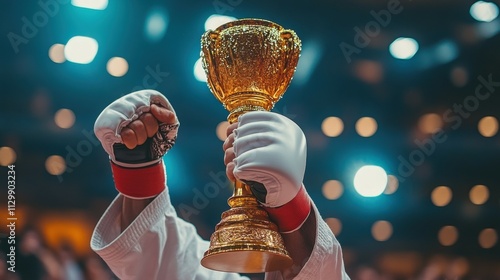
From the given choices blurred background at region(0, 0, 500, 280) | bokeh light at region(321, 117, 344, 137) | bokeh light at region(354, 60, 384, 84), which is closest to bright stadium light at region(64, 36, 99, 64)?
blurred background at region(0, 0, 500, 280)

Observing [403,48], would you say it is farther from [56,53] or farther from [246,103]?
[246,103]

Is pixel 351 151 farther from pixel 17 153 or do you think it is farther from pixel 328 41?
pixel 17 153

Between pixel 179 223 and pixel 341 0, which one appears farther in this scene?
pixel 341 0

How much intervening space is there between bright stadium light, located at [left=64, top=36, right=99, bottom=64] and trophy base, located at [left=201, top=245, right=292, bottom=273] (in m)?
2.19

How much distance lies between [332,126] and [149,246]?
2.42 metres

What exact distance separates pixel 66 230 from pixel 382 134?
6.41 feet

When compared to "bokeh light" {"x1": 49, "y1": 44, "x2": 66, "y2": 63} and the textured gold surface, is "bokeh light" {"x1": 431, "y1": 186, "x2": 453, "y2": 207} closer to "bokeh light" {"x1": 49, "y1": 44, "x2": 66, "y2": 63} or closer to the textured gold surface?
"bokeh light" {"x1": 49, "y1": 44, "x2": 66, "y2": 63}

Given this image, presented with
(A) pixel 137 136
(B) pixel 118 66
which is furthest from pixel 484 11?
(A) pixel 137 136

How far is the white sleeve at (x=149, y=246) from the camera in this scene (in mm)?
1370

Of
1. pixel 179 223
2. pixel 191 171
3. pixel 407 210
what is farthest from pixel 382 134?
pixel 179 223

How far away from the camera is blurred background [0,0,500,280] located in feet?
9.79

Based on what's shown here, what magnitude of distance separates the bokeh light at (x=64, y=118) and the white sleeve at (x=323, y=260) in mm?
2134

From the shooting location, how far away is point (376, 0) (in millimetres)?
3535

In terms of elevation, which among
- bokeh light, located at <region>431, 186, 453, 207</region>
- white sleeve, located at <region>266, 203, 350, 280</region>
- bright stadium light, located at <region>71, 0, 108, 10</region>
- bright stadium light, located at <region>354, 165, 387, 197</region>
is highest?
bright stadium light, located at <region>71, 0, 108, 10</region>
